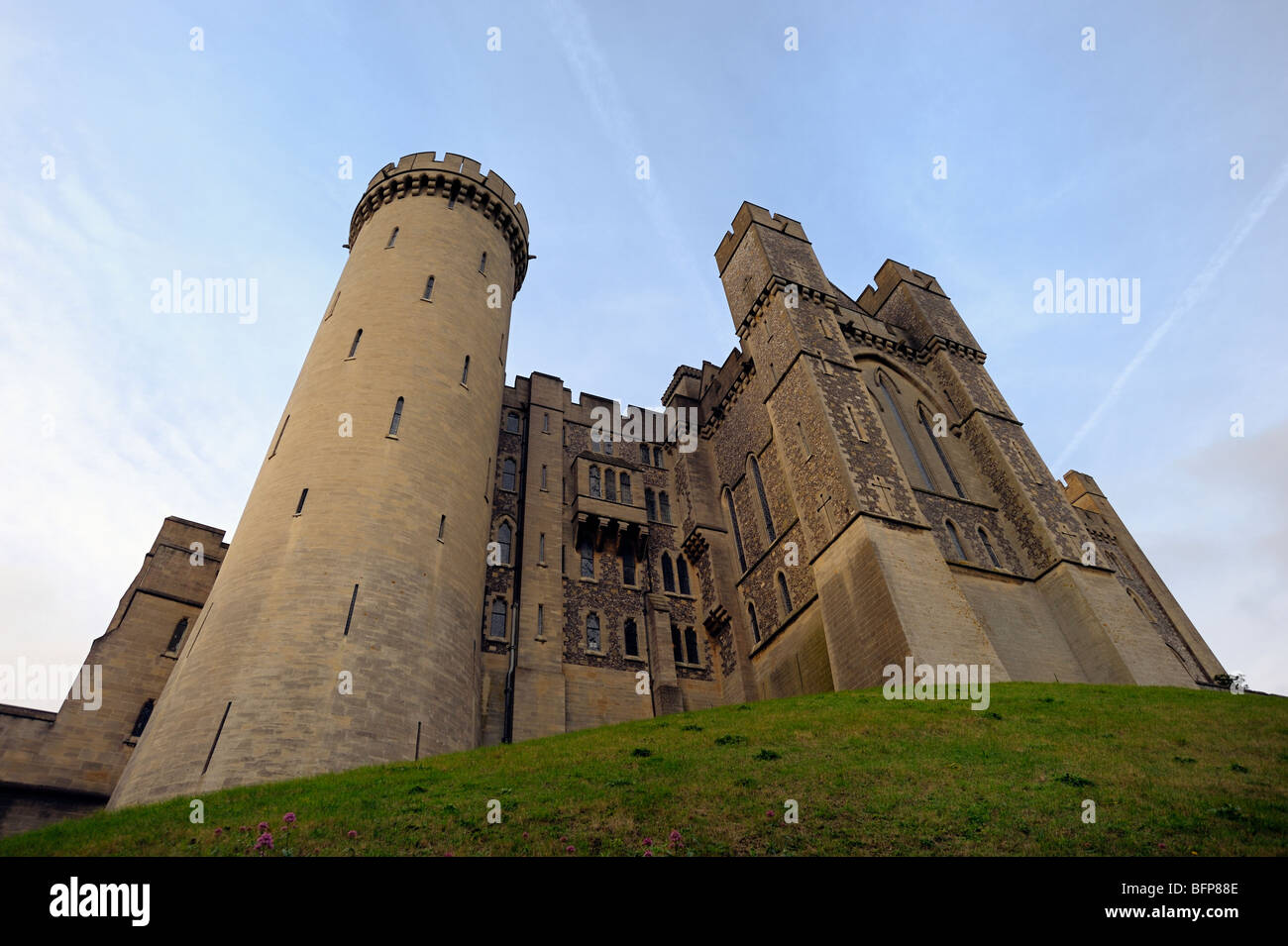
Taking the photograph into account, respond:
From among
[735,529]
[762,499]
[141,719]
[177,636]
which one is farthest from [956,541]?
[141,719]

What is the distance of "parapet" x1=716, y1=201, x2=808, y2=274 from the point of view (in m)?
31.4

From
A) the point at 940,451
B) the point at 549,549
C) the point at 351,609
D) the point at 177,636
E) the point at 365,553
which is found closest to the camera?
the point at 351,609

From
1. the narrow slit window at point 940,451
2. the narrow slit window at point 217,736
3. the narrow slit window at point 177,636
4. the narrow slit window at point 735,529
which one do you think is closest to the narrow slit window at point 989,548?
the narrow slit window at point 940,451

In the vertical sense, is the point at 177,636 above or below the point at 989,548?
below

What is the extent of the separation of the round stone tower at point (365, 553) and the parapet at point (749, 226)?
11064 millimetres

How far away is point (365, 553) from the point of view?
56.4ft

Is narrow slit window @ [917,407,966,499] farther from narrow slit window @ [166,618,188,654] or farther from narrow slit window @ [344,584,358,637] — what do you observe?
narrow slit window @ [166,618,188,654]

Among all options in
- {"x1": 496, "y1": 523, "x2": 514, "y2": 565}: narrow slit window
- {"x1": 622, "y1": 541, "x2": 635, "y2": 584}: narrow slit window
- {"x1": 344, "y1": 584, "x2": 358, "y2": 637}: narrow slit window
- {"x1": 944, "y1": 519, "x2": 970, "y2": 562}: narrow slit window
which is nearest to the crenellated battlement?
{"x1": 496, "y1": 523, "x2": 514, "y2": 565}: narrow slit window

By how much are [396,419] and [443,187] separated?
11.7 m

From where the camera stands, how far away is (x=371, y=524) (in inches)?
699

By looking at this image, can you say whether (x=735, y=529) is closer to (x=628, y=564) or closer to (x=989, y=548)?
(x=628, y=564)

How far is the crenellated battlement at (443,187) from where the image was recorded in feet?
89.6

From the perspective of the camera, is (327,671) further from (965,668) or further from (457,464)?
(965,668)
